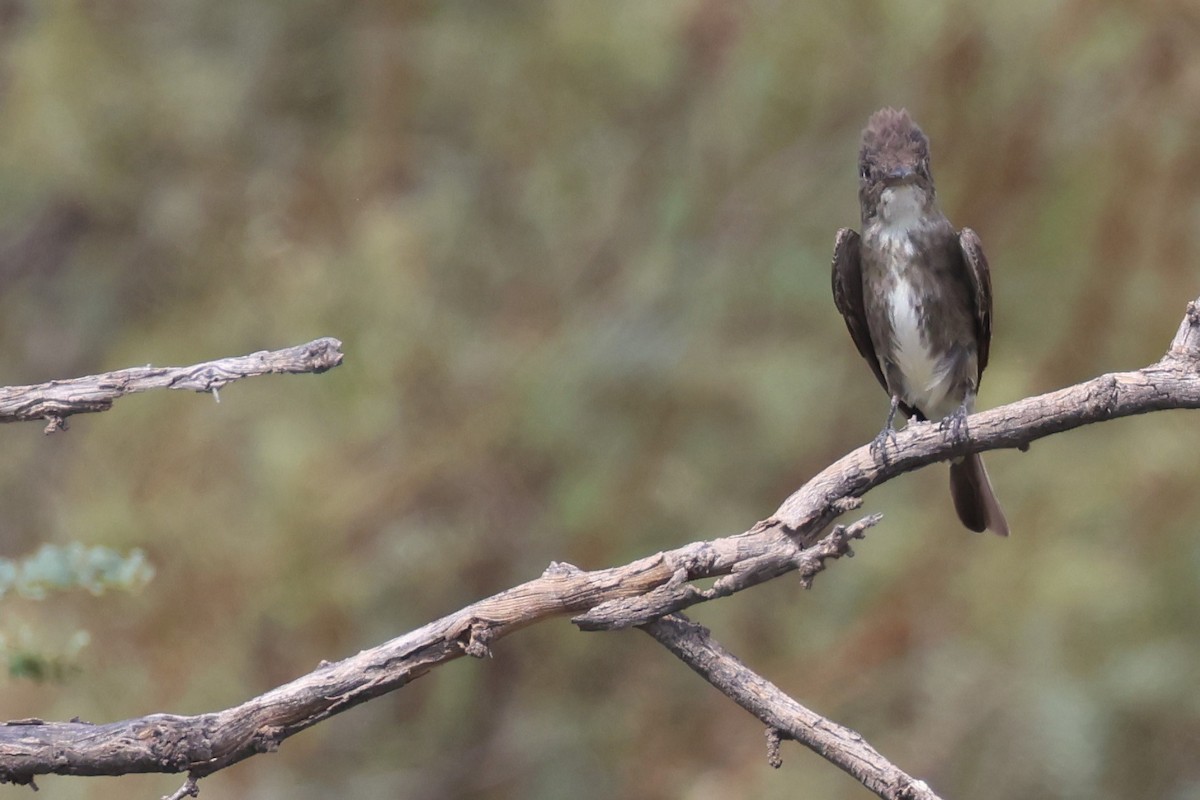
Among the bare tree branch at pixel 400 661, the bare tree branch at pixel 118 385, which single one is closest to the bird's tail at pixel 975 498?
the bare tree branch at pixel 400 661

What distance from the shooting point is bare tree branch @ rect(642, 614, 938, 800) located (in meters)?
1.96

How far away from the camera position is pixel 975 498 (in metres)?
3.98

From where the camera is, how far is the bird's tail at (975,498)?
Result: 3.92 m

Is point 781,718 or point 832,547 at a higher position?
point 832,547

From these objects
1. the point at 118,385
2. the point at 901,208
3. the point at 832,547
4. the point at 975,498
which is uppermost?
the point at 901,208

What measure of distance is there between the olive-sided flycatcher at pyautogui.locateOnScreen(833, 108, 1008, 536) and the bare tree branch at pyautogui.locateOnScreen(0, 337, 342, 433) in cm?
219

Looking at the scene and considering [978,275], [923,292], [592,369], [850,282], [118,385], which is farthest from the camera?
[592,369]

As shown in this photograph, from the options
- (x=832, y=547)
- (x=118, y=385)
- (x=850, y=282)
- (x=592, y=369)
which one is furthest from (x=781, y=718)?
(x=592, y=369)

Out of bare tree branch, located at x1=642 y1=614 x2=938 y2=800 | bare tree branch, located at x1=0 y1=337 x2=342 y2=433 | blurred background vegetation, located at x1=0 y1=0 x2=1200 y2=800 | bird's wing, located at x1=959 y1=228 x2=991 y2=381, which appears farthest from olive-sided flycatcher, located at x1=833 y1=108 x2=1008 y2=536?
bare tree branch, located at x1=0 y1=337 x2=342 y2=433

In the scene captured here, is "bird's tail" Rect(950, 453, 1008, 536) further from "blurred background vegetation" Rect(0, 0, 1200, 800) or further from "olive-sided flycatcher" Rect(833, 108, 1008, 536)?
"blurred background vegetation" Rect(0, 0, 1200, 800)

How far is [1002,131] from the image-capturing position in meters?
5.09

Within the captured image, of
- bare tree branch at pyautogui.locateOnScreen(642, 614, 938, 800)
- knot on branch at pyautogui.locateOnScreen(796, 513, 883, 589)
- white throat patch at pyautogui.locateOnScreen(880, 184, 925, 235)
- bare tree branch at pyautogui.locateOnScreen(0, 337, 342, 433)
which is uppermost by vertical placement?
white throat patch at pyautogui.locateOnScreen(880, 184, 925, 235)

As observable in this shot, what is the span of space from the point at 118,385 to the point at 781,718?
0.99 metres

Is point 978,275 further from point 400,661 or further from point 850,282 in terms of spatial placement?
point 400,661
